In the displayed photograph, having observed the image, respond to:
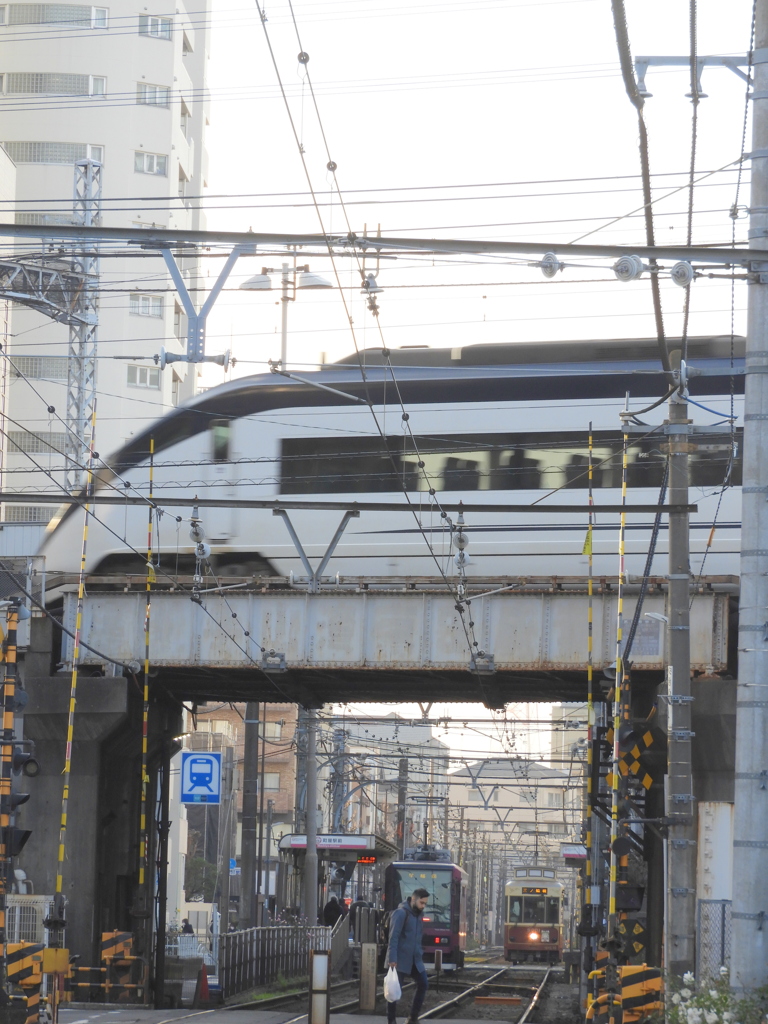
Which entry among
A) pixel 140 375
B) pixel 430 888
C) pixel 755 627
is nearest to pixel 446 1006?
pixel 430 888

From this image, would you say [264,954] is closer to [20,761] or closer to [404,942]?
[404,942]

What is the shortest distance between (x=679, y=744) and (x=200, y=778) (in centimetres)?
1038

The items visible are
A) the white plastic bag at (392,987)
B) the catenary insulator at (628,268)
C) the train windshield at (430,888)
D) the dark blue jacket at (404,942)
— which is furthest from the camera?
the train windshield at (430,888)

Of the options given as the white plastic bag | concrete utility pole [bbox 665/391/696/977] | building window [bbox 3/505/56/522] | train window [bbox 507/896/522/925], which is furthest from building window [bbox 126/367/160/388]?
the white plastic bag

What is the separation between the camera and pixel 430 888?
38.5 metres

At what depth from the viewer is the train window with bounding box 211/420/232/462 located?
25.6 m

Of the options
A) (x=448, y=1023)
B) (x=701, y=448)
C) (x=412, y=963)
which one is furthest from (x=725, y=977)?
(x=448, y=1023)

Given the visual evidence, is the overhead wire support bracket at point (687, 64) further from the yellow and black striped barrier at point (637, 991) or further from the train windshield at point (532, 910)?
the train windshield at point (532, 910)

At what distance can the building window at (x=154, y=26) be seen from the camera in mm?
68750

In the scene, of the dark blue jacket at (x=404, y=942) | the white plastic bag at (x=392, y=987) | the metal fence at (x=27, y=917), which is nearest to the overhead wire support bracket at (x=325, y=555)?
the metal fence at (x=27, y=917)

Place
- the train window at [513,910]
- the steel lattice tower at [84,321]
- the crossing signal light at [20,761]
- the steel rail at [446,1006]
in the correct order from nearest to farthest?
1. the crossing signal light at [20,761]
2. the steel rail at [446,1006]
3. the steel lattice tower at [84,321]
4. the train window at [513,910]

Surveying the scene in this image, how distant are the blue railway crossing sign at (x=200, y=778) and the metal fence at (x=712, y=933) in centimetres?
941

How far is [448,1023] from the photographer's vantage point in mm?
20250

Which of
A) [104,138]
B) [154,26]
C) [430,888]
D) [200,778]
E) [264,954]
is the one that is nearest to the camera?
[200,778]
